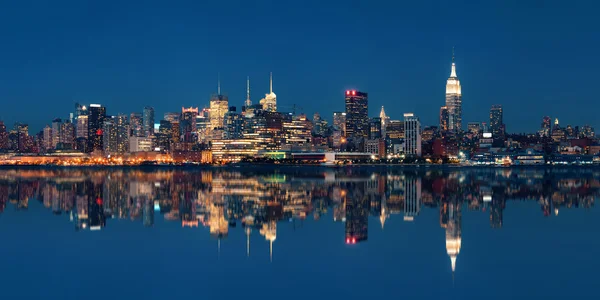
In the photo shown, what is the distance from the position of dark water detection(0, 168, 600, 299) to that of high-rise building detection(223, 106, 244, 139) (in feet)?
476

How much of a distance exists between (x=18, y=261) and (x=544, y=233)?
17.1 metres

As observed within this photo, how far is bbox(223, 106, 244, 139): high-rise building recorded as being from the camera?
175625 millimetres

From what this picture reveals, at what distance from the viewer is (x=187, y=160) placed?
168250 millimetres

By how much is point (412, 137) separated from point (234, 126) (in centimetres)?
5308

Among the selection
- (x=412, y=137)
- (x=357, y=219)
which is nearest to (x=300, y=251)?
(x=357, y=219)

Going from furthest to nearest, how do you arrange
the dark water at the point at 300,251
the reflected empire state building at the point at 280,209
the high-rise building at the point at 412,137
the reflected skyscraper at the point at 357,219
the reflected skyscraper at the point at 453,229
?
1. the high-rise building at the point at 412,137
2. the reflected empire state building at the point at 280,209
3. the reflected skyscraper at the point at 357,219
4. the reflected skyscraper at the point at 453,229
5. the dark water at the point at 300,251

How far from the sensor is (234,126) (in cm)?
17850

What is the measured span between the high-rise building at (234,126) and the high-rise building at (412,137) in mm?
48825

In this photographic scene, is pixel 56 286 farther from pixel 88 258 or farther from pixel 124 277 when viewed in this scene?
pixel 88 258

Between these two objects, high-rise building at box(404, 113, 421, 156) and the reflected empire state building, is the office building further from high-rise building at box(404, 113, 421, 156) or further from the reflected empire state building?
the reflected empire state building

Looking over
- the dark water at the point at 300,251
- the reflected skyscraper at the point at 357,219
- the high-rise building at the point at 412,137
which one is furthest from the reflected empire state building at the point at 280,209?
the high-rise building at the point at 412,137

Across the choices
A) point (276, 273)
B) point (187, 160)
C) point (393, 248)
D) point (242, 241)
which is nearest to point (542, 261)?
point (393, 248)

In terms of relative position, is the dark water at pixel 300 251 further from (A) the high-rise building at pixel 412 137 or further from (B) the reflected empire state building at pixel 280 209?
(A) the high-rise building at pixel 412 137

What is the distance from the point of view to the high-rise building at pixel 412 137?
174 m
